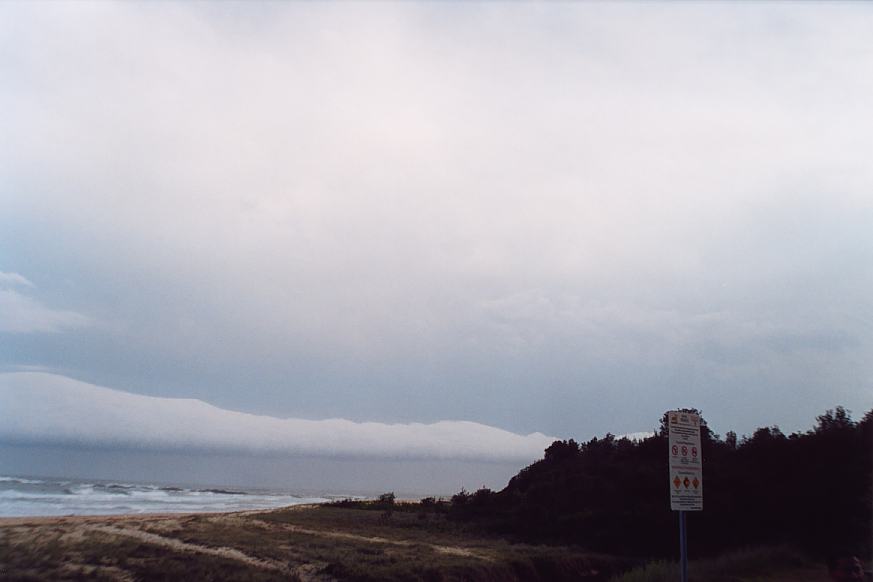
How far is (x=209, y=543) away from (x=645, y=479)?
587 inches

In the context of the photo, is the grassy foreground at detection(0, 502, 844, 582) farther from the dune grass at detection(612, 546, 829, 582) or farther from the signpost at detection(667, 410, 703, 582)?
the signpost at detection(667, 410, 703, 582)

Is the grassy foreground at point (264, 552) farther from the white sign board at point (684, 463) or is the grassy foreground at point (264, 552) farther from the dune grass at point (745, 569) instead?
the white sign board at point (684, 463)

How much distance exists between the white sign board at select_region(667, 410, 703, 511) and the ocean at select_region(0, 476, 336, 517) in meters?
12.5

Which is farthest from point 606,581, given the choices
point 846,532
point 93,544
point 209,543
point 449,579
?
point 93,544

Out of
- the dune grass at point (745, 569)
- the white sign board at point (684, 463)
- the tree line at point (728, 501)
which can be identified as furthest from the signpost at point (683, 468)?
the tree line at point (728, 501)

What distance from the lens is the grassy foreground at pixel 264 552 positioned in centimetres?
1227

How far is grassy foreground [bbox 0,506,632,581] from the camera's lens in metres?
12.3

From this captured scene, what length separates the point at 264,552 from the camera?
571 inches

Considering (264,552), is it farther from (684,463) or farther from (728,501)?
(728,501)

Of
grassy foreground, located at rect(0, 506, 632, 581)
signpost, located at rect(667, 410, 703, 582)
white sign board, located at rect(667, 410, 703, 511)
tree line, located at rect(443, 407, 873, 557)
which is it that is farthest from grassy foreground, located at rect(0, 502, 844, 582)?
white sign board, located at rect(667, 410, 703, 511)

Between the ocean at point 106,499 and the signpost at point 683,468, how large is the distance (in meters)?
12.5

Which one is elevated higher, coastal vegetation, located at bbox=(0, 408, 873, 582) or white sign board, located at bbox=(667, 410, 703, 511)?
white sign board, located at bbox=(667, 410, 703, 511)

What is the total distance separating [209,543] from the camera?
14.5 m

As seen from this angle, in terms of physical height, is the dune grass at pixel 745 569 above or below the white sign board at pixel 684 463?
below
